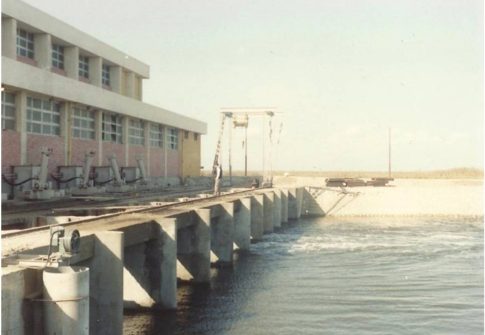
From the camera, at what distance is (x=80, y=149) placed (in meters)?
47.6

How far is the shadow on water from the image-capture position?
1880 cm

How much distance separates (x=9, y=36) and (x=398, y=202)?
43.1m

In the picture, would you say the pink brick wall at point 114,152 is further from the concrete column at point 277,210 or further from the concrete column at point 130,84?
the concrete column at point 277,210

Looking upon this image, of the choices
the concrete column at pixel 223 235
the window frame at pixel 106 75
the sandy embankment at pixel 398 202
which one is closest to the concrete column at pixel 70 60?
the window frame at pixel 106 75

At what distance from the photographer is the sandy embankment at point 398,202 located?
209 ft

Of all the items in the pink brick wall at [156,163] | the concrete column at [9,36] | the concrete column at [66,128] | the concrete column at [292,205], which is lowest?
the concrete column at [292,205]

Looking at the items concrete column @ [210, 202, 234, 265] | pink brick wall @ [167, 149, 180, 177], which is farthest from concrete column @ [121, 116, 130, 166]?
concrete column @ [210, 202, 234, 265]

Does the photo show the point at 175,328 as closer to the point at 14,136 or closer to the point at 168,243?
the point at 168,243

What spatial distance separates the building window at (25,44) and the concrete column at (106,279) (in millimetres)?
32527

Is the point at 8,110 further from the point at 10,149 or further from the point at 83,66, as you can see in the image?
the point at 83,66

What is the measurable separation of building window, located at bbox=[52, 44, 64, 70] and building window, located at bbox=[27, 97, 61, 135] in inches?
243

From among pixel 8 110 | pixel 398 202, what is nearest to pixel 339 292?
pixel 8 110

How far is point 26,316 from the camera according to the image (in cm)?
1154

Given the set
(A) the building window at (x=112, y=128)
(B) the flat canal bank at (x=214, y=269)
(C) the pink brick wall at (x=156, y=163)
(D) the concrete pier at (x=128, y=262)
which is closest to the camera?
(D) the concrete pier at (x=128, y=262)
